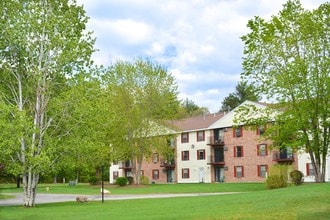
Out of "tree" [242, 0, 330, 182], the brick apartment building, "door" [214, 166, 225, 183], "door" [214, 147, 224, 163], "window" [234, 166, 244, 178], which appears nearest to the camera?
"tree" [242, 0, 330, 182]

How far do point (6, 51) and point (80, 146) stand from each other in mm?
6155

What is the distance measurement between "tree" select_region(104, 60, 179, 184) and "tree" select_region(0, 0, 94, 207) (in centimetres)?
2335

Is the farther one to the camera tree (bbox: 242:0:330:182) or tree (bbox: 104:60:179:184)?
tree (bbox: 104:60:179:184)

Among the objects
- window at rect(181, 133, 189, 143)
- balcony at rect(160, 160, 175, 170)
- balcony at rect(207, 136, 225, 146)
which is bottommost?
balcony at rect(160, 160, 175, 170)

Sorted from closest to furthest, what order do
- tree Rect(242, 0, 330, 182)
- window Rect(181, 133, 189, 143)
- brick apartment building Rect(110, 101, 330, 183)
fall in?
tree Rect(242, 0, 330, 182) → brick apartment building Rect(110, 101, 330, 183) → window Rect(181, 133, 189, 143)

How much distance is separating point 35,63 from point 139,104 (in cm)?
2540

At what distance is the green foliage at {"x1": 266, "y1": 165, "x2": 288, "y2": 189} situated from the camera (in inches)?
1314

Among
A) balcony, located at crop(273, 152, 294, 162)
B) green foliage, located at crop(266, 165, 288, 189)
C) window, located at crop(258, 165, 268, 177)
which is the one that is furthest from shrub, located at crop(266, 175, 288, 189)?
window, located at crop(258, 165, 268, 177)

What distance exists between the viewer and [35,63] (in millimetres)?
Answer: 24672

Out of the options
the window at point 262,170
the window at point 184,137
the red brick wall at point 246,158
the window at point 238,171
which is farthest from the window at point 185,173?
the window at point 262,170

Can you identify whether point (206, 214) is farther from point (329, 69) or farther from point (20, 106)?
point (329, 69)

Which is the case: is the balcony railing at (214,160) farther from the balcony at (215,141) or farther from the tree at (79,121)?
the tree at (79,121)

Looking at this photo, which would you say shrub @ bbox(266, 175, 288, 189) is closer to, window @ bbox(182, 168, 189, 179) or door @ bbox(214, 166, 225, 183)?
door @ bbox(214, 166, 225, 183)

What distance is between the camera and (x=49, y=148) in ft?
76.3
